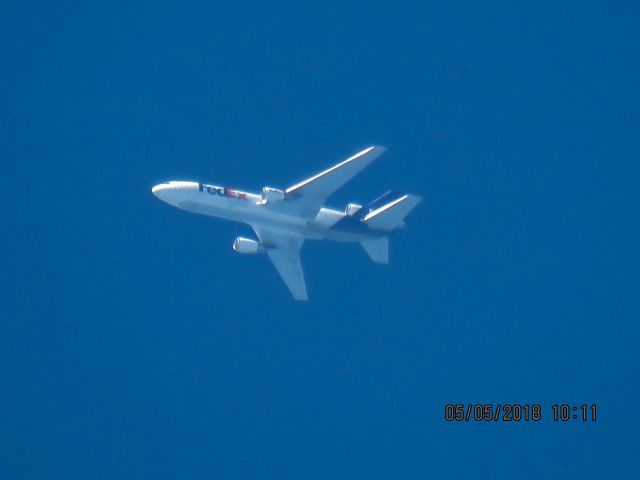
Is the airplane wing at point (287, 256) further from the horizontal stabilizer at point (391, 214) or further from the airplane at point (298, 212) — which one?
the horizontal stabilizer at point (391, 214)

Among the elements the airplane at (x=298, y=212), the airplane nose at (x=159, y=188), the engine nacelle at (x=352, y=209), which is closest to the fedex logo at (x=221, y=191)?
the airplane at (x=298, y=212)

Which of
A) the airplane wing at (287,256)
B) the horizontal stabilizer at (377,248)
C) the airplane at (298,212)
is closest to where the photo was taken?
the airplane at (298,212)

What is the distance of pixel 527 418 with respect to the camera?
5750 cm

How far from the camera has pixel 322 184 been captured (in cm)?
4988

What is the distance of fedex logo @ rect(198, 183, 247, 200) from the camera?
49.2m

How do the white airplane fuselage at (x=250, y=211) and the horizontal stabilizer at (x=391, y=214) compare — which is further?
the horizontal stabilizer at (x=391, y=214)

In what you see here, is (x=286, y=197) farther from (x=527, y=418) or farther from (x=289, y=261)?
(x=527, y=418)

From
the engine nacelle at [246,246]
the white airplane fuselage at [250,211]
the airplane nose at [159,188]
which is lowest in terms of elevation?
the engine nacelle at [246,246]

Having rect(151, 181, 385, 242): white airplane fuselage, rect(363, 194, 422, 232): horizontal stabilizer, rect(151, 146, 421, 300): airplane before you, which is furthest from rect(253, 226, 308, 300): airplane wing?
rect(363, 194, 422, 232): horizontal stabilizer

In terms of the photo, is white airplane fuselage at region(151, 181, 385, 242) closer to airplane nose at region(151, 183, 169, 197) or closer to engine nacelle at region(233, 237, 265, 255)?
airplane nose at region(151, 183, 169, 197)

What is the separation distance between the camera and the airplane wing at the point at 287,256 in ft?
174

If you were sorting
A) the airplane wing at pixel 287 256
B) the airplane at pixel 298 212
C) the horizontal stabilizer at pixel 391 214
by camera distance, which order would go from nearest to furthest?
1. the airplane at pixel 298 212
2. the horizontal stabilizer at pixel 391 214
3. the airplane wing at pixel 287 256

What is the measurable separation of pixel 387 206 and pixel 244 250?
9.35 metres

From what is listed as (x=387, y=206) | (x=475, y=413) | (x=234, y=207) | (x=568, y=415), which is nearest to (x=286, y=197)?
(x=234, y=207)
